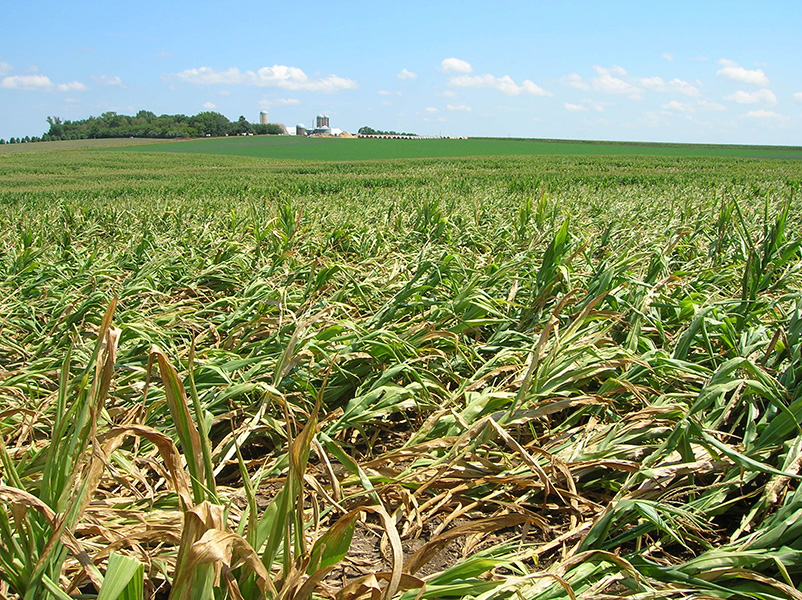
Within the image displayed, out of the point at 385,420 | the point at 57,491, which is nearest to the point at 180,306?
the point at 385,420

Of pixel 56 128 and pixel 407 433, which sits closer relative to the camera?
pixel 407 433

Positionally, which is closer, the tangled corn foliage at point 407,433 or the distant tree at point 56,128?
the tangled corn foliage at point 407,433

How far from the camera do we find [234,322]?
3.00 meters

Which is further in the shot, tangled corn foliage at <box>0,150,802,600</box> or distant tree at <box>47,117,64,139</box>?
distant tree at <box>47,117,64,139</box>

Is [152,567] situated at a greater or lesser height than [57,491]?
lesser

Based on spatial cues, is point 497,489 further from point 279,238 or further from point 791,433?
point 279,238

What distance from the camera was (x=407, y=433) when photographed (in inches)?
86.6

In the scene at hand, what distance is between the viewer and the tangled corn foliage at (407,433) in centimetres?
114

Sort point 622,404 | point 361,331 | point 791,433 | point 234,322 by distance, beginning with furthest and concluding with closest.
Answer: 1. point 234,322
2. point 361,331
3. point 622,404
4. point 791,433

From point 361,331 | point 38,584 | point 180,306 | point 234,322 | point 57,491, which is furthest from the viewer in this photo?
point 180,306

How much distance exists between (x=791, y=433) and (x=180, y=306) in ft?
10.1

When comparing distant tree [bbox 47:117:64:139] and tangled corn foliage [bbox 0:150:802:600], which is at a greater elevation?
distant tree [bbox 47:117:64:139]

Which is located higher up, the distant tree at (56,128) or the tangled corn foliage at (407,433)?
the distant tree at (56,128)

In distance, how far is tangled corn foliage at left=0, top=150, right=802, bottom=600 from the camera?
1.14m
